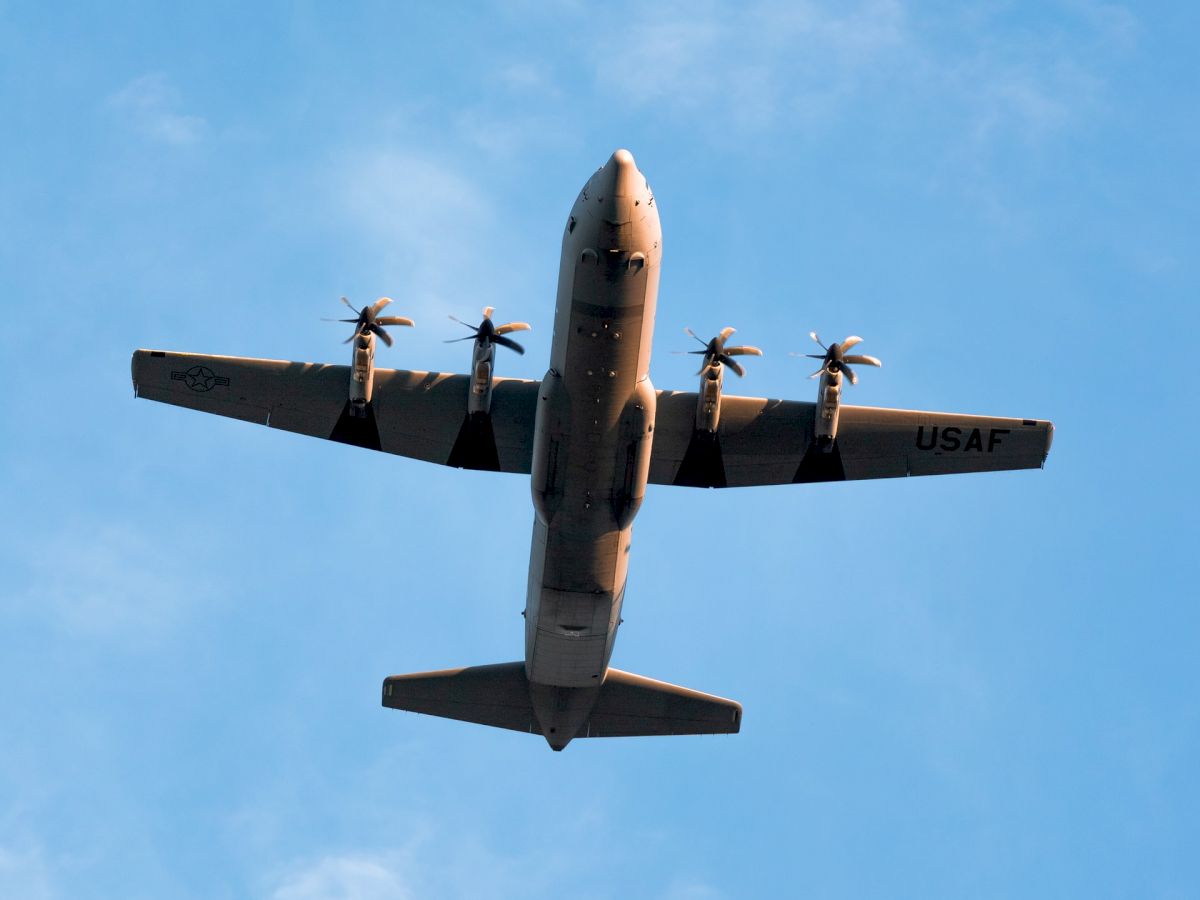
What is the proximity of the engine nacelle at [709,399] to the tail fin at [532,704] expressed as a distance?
8276 millimetres

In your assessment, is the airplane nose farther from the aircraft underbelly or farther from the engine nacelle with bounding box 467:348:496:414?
the engine nacelle with bounding box 467:348:496:414

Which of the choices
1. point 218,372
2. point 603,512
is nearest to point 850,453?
point 603,512

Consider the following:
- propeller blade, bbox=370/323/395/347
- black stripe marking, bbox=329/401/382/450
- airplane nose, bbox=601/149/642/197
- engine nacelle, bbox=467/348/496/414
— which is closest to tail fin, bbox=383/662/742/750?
black stripe marking, bbox=329/401/382/450

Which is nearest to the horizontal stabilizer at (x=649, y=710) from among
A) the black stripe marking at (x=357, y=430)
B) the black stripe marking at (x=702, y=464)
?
the black stripe marking at (x=702, y=464)

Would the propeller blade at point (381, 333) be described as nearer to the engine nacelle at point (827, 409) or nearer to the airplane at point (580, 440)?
the airplane at point (580, 440)

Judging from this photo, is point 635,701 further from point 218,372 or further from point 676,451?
point 218,372

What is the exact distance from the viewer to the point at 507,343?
4306 cm

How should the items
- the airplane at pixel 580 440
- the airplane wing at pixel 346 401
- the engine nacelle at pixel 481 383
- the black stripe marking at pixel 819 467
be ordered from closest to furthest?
the airplane at pixel 580 440 → the engine nacelle at pixel 481 383 → the airplane wing at pixel 346 401 → the black stripe marking at pixel 819 467

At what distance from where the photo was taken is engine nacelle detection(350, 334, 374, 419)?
4344 centimetres

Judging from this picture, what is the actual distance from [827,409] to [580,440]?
7503 mm

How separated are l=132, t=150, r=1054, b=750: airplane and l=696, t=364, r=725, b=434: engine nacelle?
4 centimetres

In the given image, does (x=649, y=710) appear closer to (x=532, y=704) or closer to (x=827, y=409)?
(x=532, y=704)

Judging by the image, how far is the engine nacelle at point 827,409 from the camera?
4366cm

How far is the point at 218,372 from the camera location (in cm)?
4512
